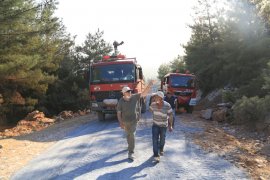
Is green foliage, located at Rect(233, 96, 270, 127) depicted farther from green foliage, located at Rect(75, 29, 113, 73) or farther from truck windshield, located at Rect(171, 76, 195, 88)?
green foliage, located at Rect(75, 29, 113, 73)

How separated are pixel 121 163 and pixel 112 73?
841 cm

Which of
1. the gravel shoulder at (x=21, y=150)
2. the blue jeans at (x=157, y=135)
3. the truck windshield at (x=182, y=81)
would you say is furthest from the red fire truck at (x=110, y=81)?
the blue jeans at (x=157, y=135)

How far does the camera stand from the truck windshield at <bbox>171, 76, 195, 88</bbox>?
2159 centimetres

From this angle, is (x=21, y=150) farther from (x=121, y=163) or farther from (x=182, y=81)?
(x=182, y=81)

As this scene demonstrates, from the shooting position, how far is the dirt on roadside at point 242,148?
361 inches

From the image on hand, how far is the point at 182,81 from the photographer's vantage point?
21734 millimetres

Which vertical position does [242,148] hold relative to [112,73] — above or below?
below

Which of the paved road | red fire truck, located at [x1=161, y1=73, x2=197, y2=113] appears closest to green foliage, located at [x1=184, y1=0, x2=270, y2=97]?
red fire truck, located at [x1=161, y1=73, x2=197, y2=113]

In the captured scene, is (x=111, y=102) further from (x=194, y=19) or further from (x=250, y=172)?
(x=194, y=19)

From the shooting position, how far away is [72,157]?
10664 mm

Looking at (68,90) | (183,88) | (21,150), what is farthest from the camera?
(68,90)

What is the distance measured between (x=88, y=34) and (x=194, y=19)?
49.9 ft

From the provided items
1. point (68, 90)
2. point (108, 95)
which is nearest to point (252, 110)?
point (108, 95)

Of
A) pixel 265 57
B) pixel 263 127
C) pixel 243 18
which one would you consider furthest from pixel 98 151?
pixel 243 18
